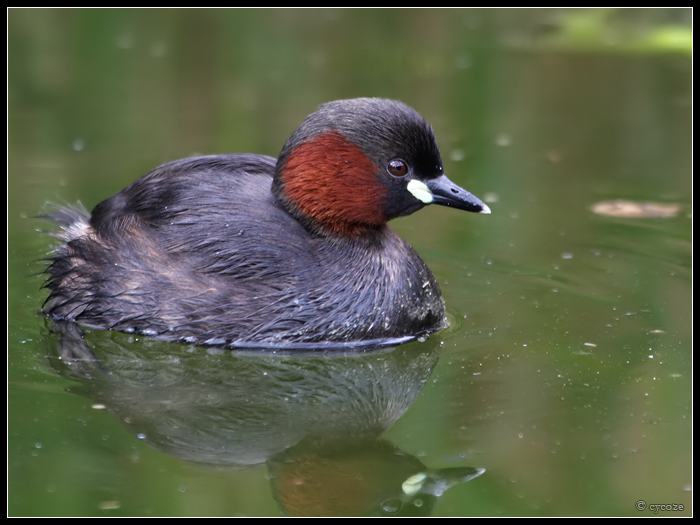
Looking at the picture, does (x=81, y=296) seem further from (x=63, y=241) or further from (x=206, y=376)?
(x=206, y=376)

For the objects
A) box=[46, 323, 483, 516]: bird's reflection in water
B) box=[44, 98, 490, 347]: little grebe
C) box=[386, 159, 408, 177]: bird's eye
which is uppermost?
box=[386, 159, 408, 177]: bird's eye

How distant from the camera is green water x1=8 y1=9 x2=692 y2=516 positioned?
4.80 m

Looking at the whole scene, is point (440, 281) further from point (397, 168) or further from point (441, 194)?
point (397, 168)

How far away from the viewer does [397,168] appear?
241 inches

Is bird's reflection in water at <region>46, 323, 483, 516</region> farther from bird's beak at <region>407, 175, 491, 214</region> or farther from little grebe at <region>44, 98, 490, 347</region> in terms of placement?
bird's beak at <region>407, 175, 491, 214</region>

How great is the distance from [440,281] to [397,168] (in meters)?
1.20

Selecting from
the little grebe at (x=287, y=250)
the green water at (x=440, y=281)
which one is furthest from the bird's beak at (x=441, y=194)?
the green water at (x=440, y=281)

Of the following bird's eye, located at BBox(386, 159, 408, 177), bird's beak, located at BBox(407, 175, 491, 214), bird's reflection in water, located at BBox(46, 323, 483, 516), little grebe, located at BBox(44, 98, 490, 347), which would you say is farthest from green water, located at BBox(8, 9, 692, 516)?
bird's eye, located at BBox(386, 159, 408, 177)

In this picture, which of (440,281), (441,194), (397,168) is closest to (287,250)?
(397,168)

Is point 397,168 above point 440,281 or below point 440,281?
above

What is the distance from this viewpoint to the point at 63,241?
21.8 feet

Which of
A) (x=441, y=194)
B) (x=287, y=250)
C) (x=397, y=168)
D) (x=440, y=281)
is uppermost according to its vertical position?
(x=397, y=168)

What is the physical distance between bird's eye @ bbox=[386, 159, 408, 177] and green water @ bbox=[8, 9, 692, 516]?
1.02 m

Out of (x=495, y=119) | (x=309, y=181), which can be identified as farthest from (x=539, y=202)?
(x=309, y=181)
